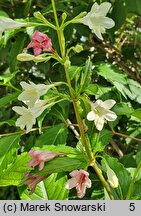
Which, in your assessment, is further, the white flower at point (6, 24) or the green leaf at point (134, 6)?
the green leaf at point (134, 6)

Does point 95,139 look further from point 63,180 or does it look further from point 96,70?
point 96,70

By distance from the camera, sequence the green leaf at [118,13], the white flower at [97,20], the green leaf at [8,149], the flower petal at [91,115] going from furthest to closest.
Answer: the green leaf at [118,13] < the green leaf at [8,149] < the white flower at [97,20] < the flower petal at [91,115]

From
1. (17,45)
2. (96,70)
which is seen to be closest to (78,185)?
(96,70)

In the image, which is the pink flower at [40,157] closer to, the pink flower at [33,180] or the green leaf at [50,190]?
the pink flower at [33,180]

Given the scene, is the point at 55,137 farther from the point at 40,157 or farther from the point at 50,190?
the point at 40,157

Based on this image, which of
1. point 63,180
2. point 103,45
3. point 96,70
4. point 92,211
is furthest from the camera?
point 103,45

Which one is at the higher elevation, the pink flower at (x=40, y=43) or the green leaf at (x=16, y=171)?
the pink flower at (x=40, y=43)

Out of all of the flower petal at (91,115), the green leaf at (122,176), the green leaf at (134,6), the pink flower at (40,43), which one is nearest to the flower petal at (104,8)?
the pink flower at (40,43)

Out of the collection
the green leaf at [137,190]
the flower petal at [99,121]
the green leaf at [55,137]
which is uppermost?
the flower petal at [99,121]
